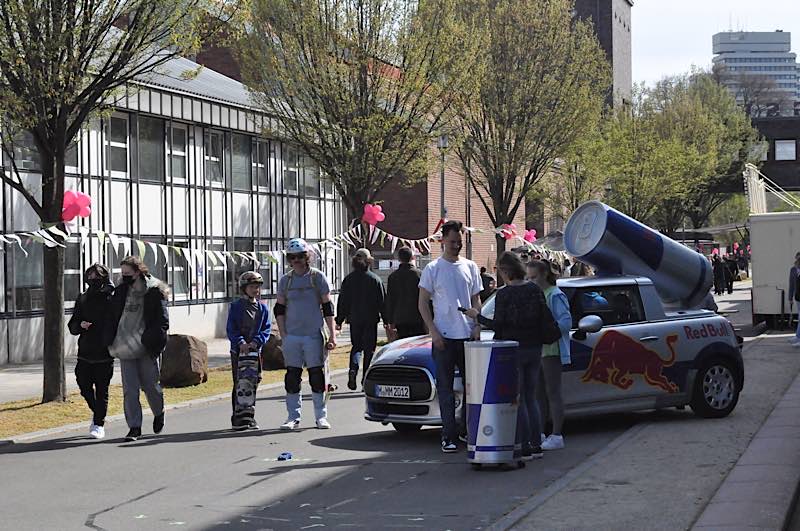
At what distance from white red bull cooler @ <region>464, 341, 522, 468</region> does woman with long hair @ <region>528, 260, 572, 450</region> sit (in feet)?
3.64

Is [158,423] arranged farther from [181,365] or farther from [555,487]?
[181,365]

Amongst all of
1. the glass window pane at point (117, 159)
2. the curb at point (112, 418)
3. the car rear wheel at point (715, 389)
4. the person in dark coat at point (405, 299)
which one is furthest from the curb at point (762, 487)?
the glass window pane at point (117, 159)

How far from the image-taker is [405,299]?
1548 centimetres

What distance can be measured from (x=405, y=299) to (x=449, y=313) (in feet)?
17.6

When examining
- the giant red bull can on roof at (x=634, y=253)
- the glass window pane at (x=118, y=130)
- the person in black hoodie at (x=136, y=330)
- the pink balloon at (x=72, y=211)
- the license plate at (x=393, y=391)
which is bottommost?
the license plate at (x=393, y=391)

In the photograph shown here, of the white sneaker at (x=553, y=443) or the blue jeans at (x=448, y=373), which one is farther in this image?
the white sneaker at (x=553, y=443)

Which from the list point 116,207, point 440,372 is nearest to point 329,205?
point 116,207

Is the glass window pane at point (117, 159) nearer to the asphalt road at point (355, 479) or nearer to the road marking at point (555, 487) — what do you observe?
the asphalt road at point (355, 479)

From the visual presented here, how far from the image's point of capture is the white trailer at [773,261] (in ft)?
92.6

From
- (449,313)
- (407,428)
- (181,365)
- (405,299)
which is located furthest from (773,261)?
(449,313)

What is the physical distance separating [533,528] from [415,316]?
8269 millimetres

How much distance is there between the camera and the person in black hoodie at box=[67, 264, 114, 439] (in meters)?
12.3

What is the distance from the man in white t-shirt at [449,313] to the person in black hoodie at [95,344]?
3814 millimetres

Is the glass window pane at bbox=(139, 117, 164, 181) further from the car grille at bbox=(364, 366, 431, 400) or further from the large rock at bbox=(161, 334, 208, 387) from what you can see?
the car grille at bbox=(364, 366, 431, 400)
